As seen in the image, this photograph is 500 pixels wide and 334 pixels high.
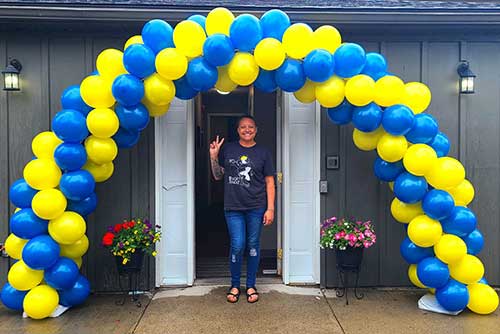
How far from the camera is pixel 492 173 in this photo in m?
3.65

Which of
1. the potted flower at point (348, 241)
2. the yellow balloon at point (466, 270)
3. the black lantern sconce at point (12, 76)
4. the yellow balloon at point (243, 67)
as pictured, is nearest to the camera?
the yellow balloon at point (243, 67)

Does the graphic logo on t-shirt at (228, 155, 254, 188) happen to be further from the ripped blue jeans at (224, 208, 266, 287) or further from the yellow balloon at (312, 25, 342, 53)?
the yellow balloon at (312, 25, 342, 53)

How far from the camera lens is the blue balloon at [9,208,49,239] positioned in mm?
2773

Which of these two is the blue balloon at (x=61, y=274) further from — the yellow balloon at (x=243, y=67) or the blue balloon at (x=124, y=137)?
the yellow balloon at (x=243, y=67)

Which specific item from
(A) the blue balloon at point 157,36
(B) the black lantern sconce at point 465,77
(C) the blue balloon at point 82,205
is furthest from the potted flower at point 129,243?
(B) the black lantern sconce at point 465,77

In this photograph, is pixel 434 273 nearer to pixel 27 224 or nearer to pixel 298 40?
pixel 298 40

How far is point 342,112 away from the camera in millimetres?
2955

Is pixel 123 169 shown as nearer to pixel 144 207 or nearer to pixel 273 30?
pixel 144 207

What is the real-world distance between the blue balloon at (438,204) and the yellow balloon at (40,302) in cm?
297

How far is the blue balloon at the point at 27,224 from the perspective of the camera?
2773mm

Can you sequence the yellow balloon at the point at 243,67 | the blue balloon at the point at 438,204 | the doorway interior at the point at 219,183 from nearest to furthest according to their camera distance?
the yellow balloon at the point at 243,67
the blue balloon at the point at 438,204
the doorway interior at the point at 219,183

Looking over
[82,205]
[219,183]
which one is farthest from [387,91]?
[219,183]

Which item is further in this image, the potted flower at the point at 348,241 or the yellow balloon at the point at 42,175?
the potted flower at the point at 348,241

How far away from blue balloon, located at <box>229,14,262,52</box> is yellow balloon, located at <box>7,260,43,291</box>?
228cm
